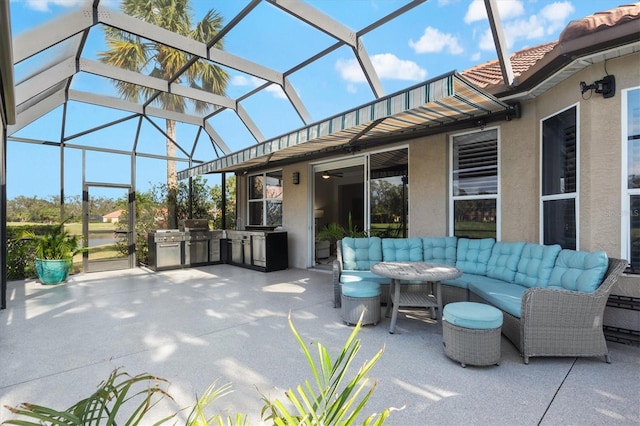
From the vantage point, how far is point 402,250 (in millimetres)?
6051

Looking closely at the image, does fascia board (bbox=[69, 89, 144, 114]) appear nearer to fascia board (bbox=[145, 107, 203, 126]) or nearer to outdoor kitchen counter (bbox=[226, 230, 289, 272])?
fascia board (bbox=[145, 107, 203, 126])

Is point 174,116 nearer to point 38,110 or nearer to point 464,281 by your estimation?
point 38,110

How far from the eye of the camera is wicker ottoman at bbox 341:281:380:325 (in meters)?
4.63

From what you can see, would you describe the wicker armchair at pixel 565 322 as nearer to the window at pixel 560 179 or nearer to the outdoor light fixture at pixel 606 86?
the window at pixel 560 179

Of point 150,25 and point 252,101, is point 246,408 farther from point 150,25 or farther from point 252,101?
point 252,101

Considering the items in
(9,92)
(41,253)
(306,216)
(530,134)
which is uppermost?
(9,92)

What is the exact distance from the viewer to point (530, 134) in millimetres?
5305

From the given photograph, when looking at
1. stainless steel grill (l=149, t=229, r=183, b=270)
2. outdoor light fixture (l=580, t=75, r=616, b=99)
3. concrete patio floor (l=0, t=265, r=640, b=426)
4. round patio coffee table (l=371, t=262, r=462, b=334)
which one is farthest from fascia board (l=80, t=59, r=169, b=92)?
outdoor light fixture (l=580, t=75, r=616, b=99)

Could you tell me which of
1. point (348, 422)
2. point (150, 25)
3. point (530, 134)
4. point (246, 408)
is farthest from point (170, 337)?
point (530, 134)

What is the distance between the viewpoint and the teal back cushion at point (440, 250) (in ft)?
19.1

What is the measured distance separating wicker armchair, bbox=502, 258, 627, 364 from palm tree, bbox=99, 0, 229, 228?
6747mm

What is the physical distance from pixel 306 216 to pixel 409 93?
6.06 meters

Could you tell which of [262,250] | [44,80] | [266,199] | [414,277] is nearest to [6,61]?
[44,80]

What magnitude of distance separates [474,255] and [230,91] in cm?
731
